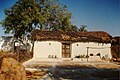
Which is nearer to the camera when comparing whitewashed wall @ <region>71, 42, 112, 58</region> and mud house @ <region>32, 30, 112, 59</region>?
mud house @ <region>32, 30, 112, 59</region>

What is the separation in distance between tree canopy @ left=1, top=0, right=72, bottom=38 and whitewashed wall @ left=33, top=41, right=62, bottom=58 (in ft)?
16.2

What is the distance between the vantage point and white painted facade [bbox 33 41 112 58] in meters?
23.0

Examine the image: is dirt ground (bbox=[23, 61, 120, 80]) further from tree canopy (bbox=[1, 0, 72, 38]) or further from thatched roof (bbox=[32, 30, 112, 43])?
tree canopy (bbox=[1, 0, 72, 38])

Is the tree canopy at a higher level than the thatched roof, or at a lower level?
higher

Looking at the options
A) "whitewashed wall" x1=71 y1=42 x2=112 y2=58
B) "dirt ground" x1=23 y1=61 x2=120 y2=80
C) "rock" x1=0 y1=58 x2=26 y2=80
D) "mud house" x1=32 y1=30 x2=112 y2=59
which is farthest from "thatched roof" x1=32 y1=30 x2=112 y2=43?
"rock" x1=0 y1=58 x2=26 y2=80

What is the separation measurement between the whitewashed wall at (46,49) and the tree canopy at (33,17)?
4.95 meters

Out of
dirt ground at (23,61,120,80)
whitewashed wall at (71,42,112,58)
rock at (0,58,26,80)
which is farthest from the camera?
whitewashed wall at (71,42,112,58)

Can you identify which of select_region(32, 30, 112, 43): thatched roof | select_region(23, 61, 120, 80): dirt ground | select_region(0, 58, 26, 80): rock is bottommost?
select_region(23, 61, 120, 80): dirt ground

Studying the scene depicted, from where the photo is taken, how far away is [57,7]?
3077cm

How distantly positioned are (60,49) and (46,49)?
1.53 m

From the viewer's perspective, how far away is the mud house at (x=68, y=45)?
23.0 metres

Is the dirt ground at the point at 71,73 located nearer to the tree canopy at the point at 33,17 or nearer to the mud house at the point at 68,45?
the mud house at the point at 68,45

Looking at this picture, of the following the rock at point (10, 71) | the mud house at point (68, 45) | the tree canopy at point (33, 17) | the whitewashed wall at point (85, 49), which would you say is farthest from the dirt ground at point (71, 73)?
the tree canopy at point (33, 17)

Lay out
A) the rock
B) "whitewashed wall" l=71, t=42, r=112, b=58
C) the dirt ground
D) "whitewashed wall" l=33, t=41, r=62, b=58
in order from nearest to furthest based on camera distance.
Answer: the rock
the dirt ground
"whitewashed wall" l=33, t=41, r=62, b=58
"whitewashed wall" l=71, t=42, r=112, b=58
